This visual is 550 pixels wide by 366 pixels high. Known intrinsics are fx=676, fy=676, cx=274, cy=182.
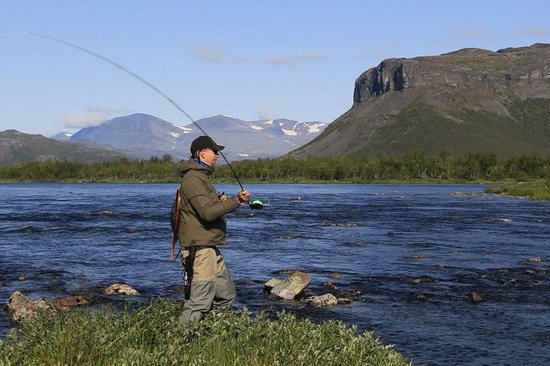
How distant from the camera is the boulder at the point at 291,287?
826 inches

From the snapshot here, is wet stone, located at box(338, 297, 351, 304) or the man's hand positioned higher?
the man's hand

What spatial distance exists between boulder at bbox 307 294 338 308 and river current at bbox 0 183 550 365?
0.97 ft

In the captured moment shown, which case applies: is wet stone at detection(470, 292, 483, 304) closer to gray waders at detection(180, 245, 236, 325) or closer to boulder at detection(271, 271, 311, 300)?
boulder at detection(271, 271, 311, 300)

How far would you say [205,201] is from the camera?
10516 millimetres

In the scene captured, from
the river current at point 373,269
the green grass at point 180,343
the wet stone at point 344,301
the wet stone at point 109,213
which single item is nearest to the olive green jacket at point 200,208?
the green grass at point 180,343

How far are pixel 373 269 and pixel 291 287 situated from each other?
7.97m

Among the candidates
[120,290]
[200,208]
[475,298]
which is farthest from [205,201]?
[475,298]

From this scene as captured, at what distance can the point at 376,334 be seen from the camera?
54.7ft

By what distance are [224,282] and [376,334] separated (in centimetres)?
683

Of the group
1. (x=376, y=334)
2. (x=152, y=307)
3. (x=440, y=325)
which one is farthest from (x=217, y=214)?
(x=440, y=325)

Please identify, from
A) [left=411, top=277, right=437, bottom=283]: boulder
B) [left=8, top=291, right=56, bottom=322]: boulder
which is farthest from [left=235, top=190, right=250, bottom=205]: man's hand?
[left=411, top=277, right=437, bottom=283]: boulder

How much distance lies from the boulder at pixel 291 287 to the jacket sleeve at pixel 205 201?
10.8 metres

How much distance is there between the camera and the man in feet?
34.8

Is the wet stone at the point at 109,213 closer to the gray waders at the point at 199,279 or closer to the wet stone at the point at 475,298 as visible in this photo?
the wet stone at the point at 475,298
